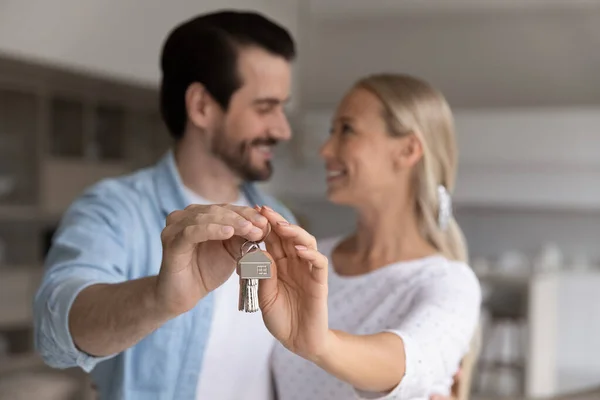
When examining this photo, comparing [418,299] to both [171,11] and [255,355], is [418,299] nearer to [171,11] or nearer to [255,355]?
[255,355]

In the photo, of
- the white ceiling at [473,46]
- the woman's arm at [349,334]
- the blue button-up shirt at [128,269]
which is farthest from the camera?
the white ceiling at [473,46]

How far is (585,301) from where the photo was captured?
14.1 ft

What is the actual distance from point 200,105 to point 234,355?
1.76 feet

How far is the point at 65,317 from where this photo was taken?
4.11 feet

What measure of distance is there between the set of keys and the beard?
0.79 meters

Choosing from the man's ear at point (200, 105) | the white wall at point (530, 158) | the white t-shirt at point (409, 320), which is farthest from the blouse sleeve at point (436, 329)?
the white wall at point (530, 158)

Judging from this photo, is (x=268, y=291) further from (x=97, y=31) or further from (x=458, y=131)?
(x=458, y=131)

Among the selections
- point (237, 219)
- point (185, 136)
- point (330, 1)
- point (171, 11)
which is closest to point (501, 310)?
point (330, 1)

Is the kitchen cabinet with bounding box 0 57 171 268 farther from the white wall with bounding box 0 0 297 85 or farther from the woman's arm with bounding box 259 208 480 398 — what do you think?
the woman's arm with bounding box 259 208 480 398

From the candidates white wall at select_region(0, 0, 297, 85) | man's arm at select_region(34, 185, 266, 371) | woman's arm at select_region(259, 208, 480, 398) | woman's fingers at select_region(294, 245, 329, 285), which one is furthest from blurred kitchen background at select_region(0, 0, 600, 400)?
woman's fingers at select_region(294, 245, 329, 285)

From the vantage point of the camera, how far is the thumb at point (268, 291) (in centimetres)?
111

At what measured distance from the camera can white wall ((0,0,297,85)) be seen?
2.74 meters

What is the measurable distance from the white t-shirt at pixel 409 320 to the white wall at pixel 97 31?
5.16 ft

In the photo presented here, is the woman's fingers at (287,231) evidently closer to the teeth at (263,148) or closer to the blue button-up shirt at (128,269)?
the blue button-up shirt at (128,269)
